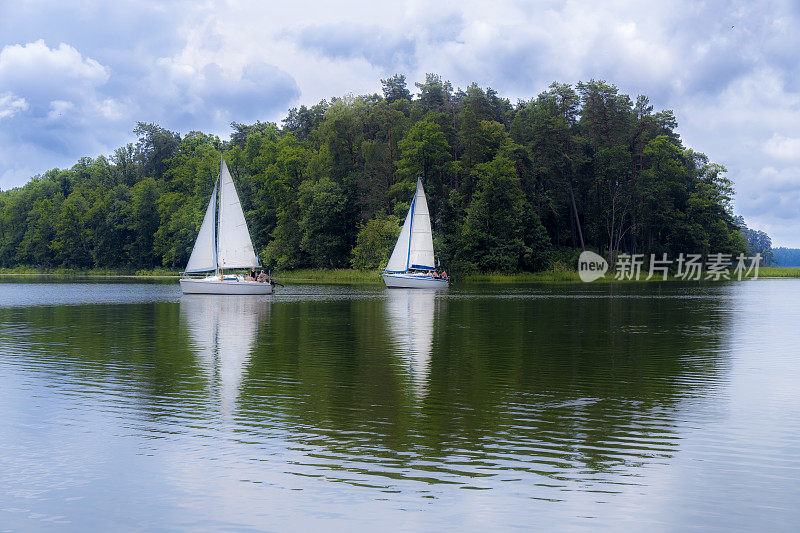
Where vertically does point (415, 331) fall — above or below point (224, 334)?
above

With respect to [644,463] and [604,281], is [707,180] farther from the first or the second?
[644,463]

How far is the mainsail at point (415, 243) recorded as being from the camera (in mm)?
78812

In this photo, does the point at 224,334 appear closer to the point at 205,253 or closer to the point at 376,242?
the point at 205,253

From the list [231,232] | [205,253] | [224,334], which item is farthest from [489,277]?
[224,334]

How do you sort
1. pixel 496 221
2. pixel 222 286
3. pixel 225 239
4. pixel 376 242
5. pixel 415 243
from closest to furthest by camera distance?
pixel 225 239
pixel 222 286
pixel 415 243
pixel 496 221
pixel 376 242

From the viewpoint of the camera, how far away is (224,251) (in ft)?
205

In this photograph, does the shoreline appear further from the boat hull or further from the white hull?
the boat hull

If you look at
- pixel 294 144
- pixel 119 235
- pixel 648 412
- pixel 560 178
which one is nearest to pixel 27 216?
pixel 119 235

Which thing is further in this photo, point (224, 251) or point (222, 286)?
point (222, 286)

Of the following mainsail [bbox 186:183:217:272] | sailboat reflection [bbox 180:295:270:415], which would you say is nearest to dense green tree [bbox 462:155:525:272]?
mainsail [bbox 186:183:217:272]

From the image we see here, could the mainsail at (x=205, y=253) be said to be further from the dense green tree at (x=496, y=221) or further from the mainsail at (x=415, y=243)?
the dense green tree at (x=496, y=221)

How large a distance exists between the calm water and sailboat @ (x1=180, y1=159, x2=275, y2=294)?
105ft

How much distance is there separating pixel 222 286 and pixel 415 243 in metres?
23.2

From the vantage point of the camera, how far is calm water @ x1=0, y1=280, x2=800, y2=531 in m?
9.70
